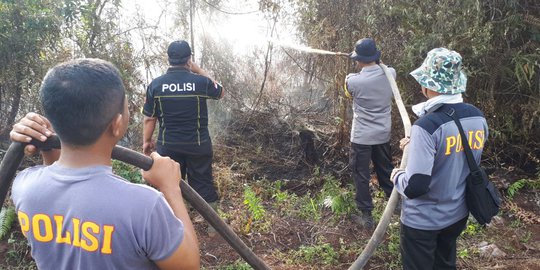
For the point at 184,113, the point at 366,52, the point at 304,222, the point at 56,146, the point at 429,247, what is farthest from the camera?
the point at 304,222

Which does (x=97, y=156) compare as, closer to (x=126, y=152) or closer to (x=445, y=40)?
(x=126, y=152)

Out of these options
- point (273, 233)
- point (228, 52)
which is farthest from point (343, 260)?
point (228, 52)

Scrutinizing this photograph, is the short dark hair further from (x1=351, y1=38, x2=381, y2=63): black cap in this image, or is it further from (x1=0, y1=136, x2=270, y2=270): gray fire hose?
(x1=351, y1=38, x2=381, y2=63): black cap

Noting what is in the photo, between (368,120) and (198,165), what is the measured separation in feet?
6.47

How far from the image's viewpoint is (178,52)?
443 centimetres

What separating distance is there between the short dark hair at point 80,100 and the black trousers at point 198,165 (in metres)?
3.16

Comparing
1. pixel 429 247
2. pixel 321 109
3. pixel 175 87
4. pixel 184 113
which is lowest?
pixel 429 247

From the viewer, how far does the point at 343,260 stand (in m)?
4.27

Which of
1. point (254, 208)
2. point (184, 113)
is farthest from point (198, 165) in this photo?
point (254, 208)

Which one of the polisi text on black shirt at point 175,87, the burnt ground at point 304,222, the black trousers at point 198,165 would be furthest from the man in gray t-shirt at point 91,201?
the black trousers at point 198,165

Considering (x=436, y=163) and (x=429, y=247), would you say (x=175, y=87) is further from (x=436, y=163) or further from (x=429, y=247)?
(x=429, y=247)

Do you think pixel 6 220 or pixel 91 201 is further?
pixel 6 220

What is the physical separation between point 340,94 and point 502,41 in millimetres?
2230

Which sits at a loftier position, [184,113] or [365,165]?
[184,113]
